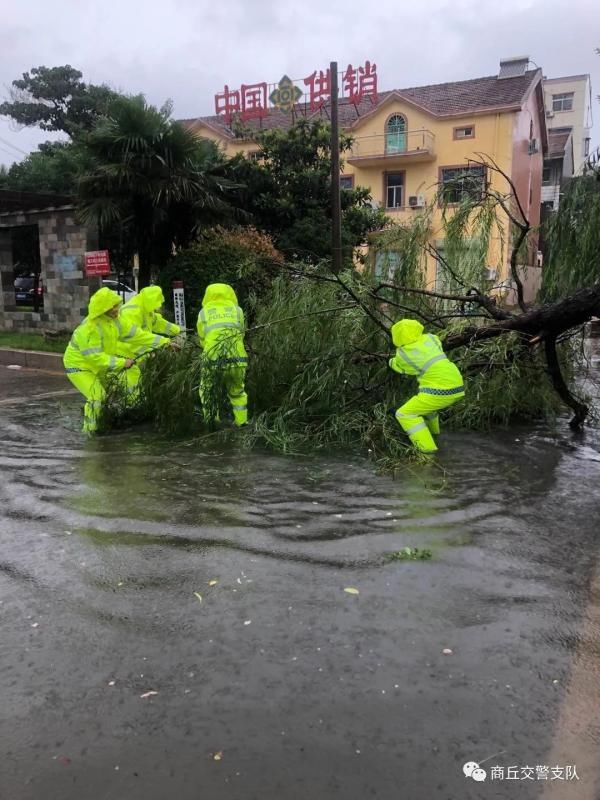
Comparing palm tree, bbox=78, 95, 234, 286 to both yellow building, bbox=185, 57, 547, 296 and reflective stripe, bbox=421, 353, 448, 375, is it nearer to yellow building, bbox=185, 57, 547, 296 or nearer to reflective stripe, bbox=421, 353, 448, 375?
reflective stripe, bbox=421, 353, 448, 375

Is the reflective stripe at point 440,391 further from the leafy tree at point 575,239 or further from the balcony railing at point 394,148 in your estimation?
the balcony railing at point 394,148

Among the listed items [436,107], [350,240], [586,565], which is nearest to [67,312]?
[350,240]

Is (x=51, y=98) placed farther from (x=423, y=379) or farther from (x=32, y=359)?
(x=423, y=379)

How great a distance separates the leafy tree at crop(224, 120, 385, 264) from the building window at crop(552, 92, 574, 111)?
162 ft

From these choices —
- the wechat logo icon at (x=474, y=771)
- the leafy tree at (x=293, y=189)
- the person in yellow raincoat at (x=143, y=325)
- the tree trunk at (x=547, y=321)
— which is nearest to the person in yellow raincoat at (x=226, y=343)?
Answer: the person in yellow raincoat at (x=143, y=325)

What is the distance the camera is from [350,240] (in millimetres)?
14445

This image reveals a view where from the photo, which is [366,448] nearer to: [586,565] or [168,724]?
[586,565]

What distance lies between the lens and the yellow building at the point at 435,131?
83.4 feet

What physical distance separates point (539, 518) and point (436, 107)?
27.0m

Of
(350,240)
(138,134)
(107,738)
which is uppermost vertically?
(138,134)

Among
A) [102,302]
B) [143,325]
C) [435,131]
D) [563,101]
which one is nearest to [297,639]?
[102,302]

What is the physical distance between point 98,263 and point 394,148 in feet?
61.9

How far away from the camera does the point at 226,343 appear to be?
6.06 metres

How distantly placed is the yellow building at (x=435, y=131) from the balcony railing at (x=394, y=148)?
Result: 0.04 meters
